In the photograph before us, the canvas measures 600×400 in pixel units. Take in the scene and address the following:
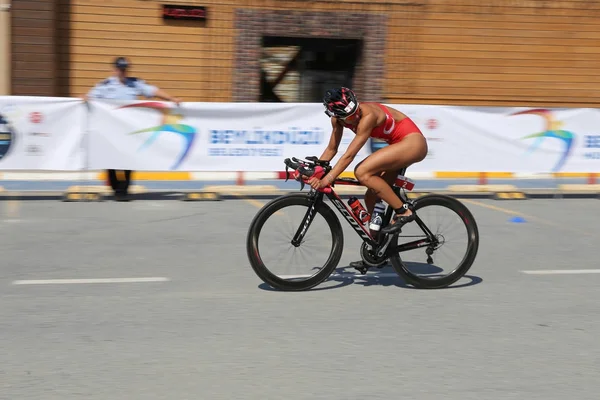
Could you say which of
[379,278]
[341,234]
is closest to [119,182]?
[379,278]

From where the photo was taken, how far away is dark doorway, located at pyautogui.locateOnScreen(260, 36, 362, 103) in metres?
19.0

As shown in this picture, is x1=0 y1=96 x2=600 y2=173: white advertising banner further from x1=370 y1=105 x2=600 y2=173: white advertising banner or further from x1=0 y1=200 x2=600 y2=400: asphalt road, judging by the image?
x1=0 y1=200 x2=600 y2=400: asphalt road

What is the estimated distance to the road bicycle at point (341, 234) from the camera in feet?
22.8

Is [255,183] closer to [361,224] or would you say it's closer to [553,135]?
[553,135]

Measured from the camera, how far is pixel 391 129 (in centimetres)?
718

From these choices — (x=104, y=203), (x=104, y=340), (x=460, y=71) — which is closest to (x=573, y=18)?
(x=460, y=71)

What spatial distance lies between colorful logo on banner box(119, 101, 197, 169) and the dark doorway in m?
6.10

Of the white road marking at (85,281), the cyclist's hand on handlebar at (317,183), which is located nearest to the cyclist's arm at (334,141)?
the cyclist's hand on handlebar at (317,183)

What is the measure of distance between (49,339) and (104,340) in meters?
0.34

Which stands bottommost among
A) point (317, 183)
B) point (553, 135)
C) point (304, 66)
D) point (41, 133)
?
point (41, 133)

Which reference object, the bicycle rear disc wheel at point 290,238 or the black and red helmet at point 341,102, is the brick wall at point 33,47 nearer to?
the bicycle rear disc wheel at point 290,238

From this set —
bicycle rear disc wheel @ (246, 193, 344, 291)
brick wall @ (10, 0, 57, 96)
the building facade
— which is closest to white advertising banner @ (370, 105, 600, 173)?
the building facade

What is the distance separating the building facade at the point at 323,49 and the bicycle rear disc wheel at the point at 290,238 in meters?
11.0

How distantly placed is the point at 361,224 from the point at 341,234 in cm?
27
